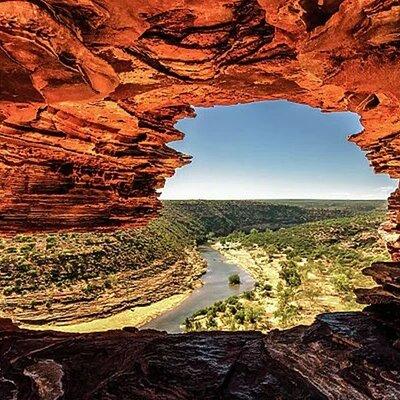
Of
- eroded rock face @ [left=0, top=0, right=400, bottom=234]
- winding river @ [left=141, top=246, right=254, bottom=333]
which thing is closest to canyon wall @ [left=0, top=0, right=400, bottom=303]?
eroded rock face @ [left=0, top=0, right=400, bottom=234]

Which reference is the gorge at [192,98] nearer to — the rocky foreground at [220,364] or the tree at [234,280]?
the rocky foreground at [220,364]

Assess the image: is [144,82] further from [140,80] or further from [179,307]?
[179,307]

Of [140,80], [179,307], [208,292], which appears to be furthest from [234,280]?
[140,80]

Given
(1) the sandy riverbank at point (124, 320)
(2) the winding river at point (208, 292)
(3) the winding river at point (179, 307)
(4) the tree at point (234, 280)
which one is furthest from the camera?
(4) the tree at point (234, 280)

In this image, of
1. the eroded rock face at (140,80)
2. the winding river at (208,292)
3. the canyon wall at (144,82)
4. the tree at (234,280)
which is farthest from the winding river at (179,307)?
the canyon wall at (144,82)

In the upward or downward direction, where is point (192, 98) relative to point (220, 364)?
upward

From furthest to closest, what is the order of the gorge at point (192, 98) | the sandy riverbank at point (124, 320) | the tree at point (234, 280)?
the tree at point (234, 280) < the sandy riverbank at point (124, 320) < the gorge at point (192, 98)

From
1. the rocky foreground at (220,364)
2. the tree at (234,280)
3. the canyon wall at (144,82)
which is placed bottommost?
the tree at (234,280)
